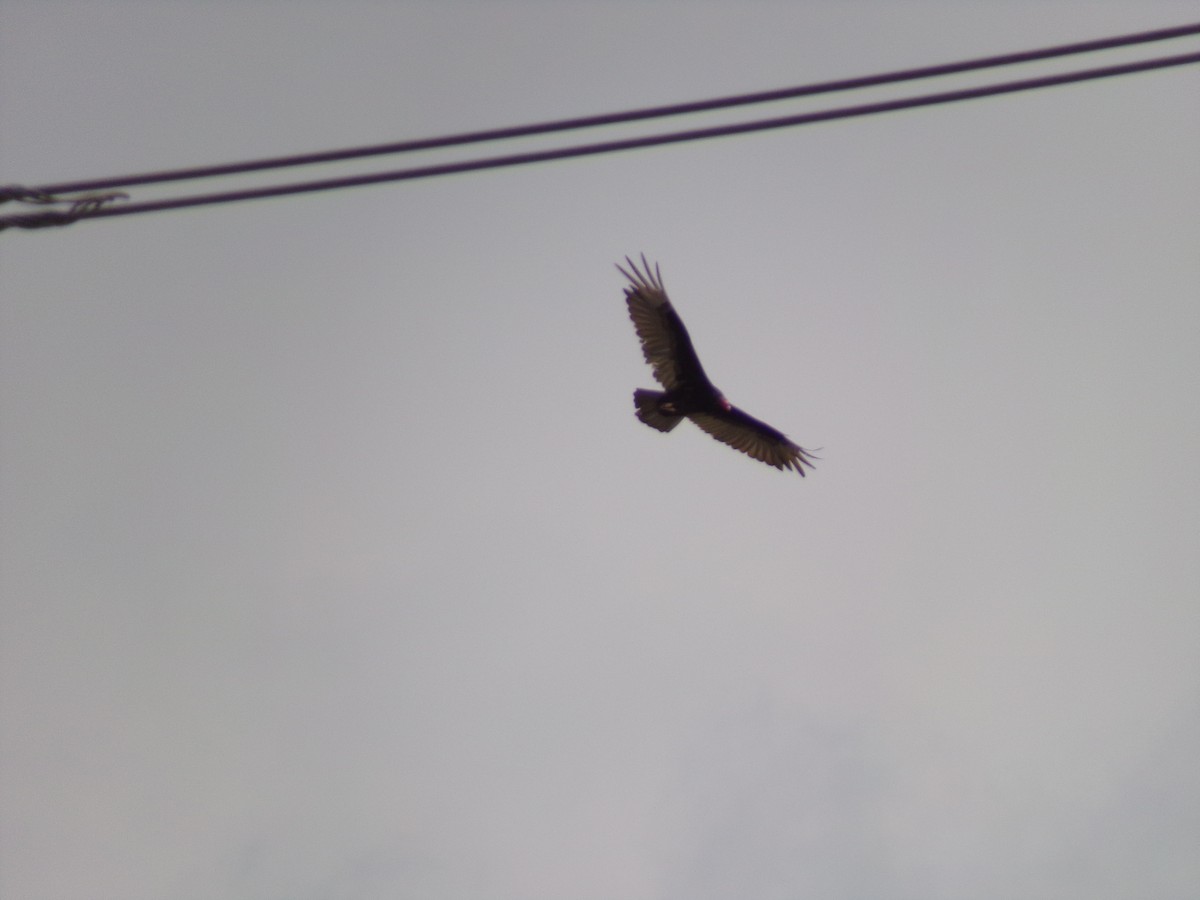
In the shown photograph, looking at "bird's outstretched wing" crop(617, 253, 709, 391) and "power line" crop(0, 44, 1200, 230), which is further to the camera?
"bird's outstretched wing" crop(617, 253, 709, 391)

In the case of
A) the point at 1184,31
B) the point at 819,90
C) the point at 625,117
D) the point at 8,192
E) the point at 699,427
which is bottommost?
the point at 8,192

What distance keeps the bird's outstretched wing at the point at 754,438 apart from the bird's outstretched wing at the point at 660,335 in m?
0.64

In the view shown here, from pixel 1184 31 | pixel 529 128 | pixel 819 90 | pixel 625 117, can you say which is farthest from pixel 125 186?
pixel 1184 31

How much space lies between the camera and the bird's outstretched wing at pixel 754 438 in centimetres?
1340

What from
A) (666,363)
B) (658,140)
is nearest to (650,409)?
(666,363)

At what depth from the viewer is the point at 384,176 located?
5242 mm

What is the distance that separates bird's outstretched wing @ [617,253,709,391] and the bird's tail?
210 millimetres

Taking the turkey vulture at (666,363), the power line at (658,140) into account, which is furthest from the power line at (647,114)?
the turkey vulture at (666,363)

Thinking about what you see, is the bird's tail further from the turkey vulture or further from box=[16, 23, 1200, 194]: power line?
box=[16, 23, 1200, 194]: power line

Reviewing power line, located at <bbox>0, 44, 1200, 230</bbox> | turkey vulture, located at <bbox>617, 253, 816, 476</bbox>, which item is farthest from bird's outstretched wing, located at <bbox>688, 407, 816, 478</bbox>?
power line, located at <bbox>0, 44, 1200, 230</bbox>

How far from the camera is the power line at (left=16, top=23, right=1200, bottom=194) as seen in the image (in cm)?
497

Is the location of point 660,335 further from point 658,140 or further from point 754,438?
point 658,140

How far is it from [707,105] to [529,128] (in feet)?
2.45

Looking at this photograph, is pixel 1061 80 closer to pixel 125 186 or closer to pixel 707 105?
pixel 707 105
